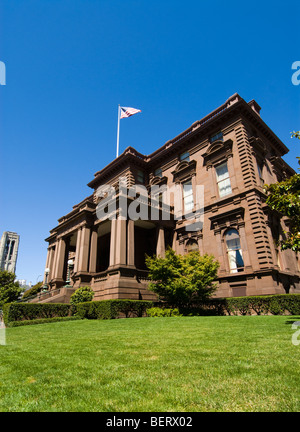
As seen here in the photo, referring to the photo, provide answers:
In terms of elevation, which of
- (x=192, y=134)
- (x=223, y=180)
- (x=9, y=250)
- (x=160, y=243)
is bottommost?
(x=160, y=243)

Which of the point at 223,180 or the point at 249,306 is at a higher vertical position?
the point at 223,180

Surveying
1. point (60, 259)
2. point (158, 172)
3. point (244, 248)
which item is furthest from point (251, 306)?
point (158, 172)

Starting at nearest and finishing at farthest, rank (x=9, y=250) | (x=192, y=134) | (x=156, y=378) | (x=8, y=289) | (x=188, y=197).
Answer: (x=156, y=378)
(x=188, y=197)
(x=192, y=134)
(x=8, y=289)
(x=9, y=250)

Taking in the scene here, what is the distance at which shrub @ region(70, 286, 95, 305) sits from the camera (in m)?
20.6

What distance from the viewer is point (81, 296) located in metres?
20.7

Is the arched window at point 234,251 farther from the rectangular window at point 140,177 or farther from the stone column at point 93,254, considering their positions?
the rectangular window at point 140,177

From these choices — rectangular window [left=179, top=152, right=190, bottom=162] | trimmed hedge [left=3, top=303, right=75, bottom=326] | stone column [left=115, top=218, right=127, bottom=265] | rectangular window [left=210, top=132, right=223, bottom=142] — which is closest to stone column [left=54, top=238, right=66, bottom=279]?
trimmed hedge [left=3, top=303, right=75, bottom=326]

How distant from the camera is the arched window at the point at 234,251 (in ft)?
70.4

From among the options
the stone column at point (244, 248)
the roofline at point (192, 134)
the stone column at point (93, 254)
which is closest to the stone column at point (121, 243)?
the stone column at point (93, 254)

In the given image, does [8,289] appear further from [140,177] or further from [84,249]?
[140,177]

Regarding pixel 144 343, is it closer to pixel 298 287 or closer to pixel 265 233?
pixel 265 233

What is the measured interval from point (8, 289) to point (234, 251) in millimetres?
30714

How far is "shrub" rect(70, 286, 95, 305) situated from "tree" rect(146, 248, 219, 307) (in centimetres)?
589
